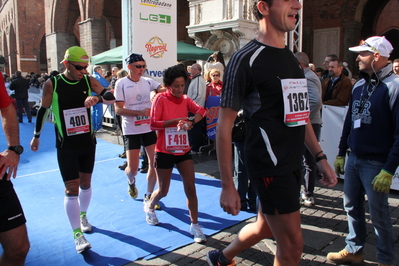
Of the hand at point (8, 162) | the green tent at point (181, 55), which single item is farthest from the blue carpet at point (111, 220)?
the green tent at point (181, 55)

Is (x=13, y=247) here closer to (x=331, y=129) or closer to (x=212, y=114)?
(x=331, y=129)

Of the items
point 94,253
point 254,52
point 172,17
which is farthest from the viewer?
point 172,17

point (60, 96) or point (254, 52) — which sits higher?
point (254, 52)

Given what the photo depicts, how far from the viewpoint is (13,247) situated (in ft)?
7.53

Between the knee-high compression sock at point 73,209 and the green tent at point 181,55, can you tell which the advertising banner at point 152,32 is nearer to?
the green tent at point 181,55

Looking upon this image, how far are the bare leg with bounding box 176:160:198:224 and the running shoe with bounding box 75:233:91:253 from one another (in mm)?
1129

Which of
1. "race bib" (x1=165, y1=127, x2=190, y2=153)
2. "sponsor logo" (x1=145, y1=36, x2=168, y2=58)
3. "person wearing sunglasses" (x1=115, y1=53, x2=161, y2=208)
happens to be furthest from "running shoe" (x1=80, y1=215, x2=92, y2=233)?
"sponsor logo" (x1=145, y1=36, x2=168, y2=58)

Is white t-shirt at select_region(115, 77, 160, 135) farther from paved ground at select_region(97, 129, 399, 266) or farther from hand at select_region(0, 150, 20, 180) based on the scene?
hand at select_region(0, 150, 20, 180)

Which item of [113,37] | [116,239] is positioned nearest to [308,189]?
[116,239]

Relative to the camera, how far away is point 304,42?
1692 cm

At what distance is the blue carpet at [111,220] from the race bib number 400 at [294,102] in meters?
2.19

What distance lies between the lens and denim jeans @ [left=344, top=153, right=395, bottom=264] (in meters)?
2.94

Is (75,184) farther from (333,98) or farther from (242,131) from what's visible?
(333,98)

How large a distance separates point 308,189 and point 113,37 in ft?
69.0
